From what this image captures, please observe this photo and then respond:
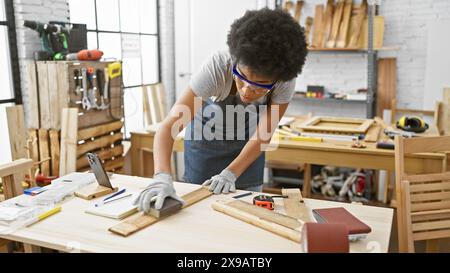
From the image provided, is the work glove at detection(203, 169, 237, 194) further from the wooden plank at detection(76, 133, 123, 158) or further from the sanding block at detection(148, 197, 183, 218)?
the wooden plank at detection(76, 133, 123, 158)

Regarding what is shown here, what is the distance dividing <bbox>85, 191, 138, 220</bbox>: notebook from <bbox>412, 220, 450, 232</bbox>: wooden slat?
1.17 meters

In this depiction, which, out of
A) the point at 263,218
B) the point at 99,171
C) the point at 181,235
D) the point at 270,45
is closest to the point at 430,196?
the point at 263,218

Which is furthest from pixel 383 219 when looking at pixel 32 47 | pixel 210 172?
pixel 32 47

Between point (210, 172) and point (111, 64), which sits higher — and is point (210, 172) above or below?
below

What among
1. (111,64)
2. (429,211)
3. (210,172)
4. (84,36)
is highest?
(84,36)

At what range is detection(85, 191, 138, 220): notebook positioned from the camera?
1333mm

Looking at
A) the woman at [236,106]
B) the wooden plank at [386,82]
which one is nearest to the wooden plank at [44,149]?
the woman at [236,106]

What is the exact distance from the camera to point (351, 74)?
4496 mm

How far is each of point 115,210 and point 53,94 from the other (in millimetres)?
1626

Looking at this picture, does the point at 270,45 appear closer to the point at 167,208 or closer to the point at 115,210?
the point at 167,208

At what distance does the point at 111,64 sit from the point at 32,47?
0.53m

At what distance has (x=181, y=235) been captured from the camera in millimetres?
1216

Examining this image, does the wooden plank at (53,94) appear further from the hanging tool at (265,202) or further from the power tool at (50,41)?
the hanging tool at (265,202)

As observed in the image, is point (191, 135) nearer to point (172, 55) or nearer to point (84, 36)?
point (84, 36)
